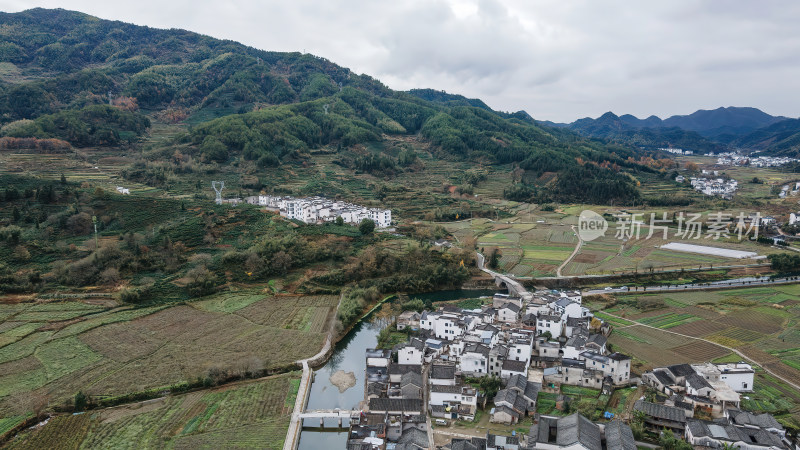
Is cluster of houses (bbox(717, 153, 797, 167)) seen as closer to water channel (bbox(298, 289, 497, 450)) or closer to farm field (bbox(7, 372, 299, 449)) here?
Result: water channel (bbox(298, 289, 497, 450))

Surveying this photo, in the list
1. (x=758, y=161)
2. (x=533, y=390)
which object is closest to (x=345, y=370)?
(x=533, y=390)

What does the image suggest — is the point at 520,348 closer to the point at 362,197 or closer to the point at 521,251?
the point at 521,251

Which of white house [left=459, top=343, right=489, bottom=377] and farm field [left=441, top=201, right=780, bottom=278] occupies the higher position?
farm field [left=441, top=201, right=780, bottom=278]

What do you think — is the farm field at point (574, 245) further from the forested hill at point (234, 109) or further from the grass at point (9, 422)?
the grass at point (9, 422)

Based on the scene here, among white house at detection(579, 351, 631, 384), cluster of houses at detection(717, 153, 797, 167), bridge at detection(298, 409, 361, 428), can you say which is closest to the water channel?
bridge at detection(298, 409, 361, 428)

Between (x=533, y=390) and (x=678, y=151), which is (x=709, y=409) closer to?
(x=533, y=390)

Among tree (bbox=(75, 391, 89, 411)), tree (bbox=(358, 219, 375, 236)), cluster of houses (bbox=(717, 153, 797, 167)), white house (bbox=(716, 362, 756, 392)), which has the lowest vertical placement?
tree (bbox=(75, 391, 89, 411))
